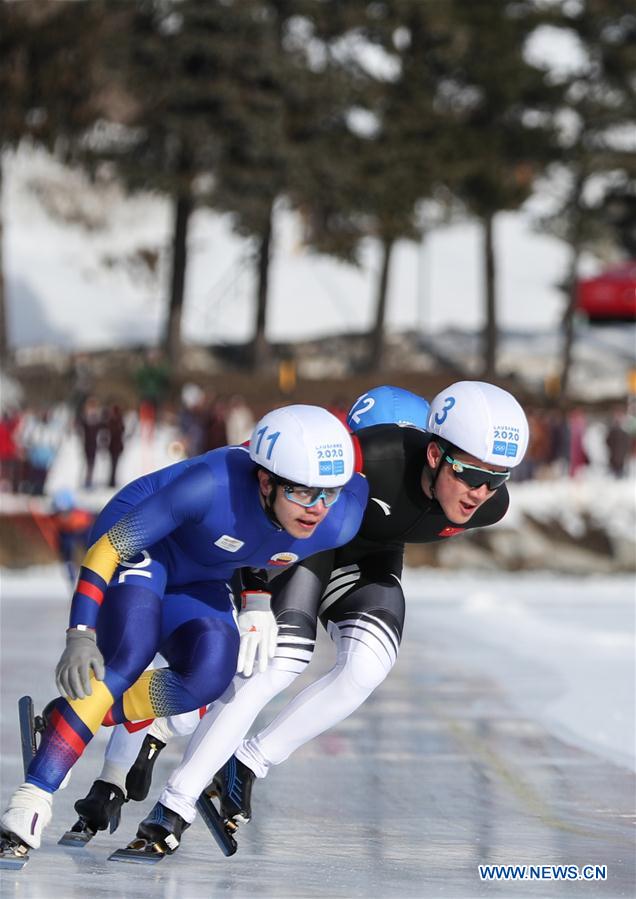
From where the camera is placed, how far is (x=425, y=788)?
661 cm

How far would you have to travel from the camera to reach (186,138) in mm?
31391

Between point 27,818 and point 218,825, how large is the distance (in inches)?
26.5

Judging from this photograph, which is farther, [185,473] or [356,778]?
[356,778]

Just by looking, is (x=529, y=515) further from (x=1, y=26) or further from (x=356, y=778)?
(x=1, y=26)

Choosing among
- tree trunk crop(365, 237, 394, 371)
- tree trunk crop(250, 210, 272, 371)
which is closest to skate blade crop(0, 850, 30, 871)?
tree trunk crop(250, 210, 272, 371)

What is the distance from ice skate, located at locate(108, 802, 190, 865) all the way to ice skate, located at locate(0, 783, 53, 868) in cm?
27

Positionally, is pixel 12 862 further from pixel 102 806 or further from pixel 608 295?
pixel 608 295

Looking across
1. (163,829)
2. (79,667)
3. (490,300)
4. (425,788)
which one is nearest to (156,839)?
(163,829)

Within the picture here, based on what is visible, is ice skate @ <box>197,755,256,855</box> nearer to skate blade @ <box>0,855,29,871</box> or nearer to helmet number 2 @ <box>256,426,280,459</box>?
skate blade @ <box>0,855,29,871</box>

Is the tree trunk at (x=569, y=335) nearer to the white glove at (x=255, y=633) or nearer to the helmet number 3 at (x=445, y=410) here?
the helmet number 3 at (x=445, y=410)

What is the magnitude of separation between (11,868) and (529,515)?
1556cm

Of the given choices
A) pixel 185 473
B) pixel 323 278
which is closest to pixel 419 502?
pixel 185 473

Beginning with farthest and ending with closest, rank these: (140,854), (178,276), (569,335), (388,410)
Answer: (569,335) → (178,276) → (388,410) → (140,854)

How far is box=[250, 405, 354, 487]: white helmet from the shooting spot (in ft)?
16.3
